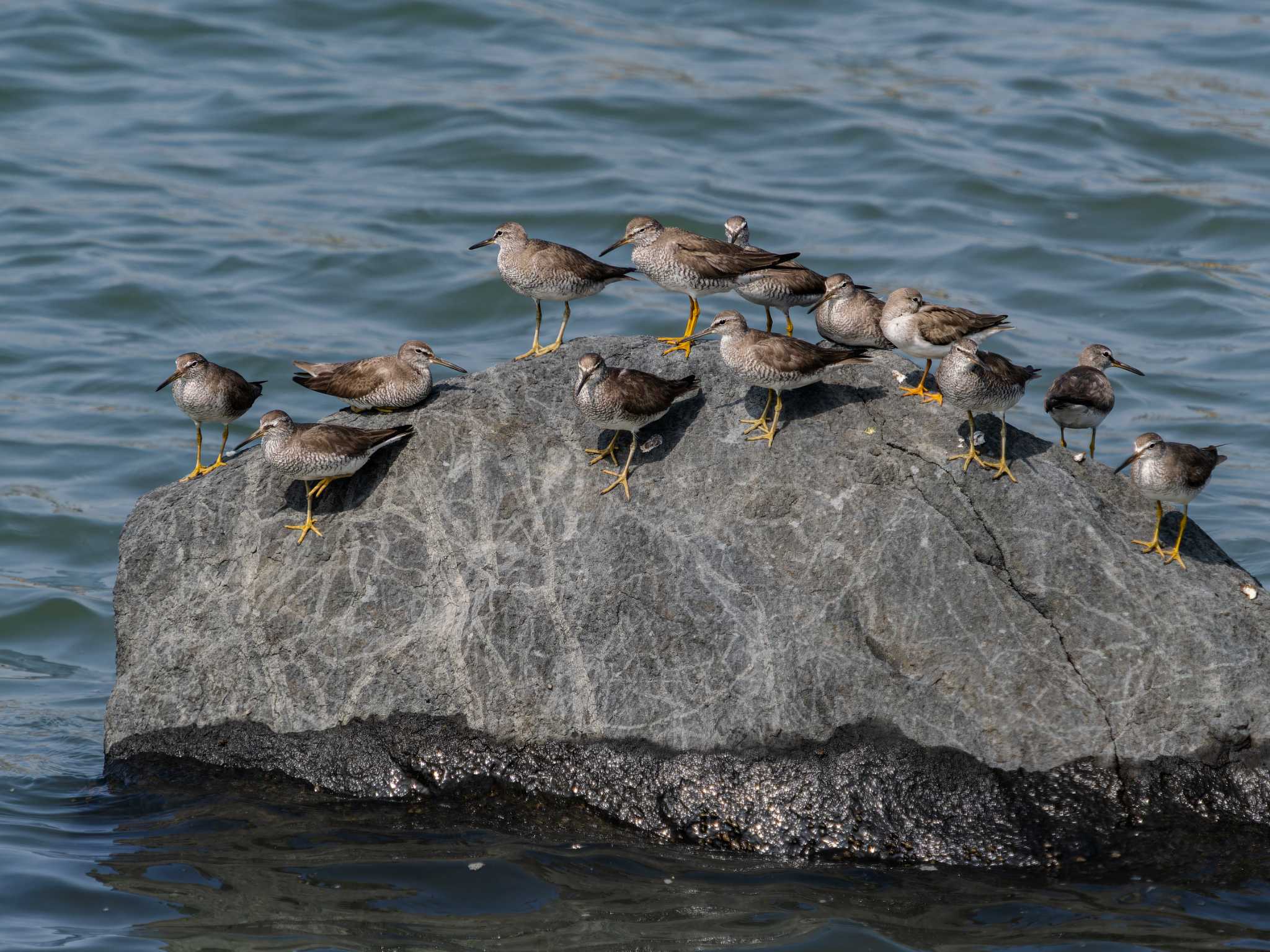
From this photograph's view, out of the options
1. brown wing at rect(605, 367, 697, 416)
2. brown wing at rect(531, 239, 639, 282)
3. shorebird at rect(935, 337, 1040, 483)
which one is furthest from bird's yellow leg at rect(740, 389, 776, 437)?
brown wing at rect(531, 239, 639, 282)

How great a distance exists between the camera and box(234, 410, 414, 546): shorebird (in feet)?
27.0

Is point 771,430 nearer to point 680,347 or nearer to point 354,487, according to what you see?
point 680,347

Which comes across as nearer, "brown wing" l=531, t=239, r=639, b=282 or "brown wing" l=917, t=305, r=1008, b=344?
"brown wing" l=917, t=305, r=1008, b=344

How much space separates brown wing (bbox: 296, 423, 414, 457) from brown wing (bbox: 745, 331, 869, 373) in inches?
84.5

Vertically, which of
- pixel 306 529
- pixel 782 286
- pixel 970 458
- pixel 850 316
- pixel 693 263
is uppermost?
pixel 693 263

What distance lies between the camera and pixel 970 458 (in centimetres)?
820

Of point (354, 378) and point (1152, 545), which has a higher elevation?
point (354, 378)

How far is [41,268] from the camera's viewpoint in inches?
724

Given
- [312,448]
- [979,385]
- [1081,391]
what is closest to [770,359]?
[979,385]

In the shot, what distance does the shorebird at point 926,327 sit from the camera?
847 cm

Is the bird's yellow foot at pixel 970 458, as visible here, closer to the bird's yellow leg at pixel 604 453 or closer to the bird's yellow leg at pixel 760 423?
the bird's yellow leg at pixel 760 423

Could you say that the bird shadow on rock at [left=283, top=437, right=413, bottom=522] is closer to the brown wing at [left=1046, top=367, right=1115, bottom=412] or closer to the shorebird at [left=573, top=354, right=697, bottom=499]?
the shorebird at [left=573, top=354, right=697, bottom=499]

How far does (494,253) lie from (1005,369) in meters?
12.2

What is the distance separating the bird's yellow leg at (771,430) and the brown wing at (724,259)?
1153 millimetres
